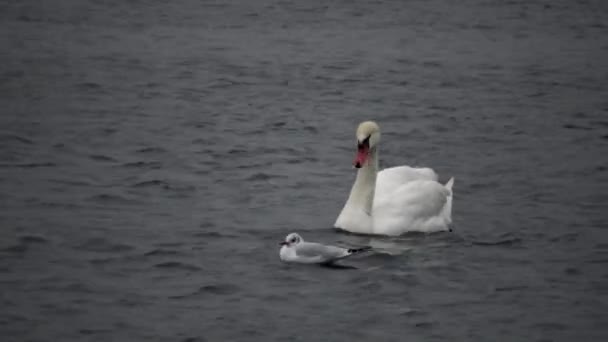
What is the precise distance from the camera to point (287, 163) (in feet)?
63.0

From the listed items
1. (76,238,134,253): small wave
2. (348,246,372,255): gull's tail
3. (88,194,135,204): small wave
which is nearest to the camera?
(348,246,372,255): gull's tail

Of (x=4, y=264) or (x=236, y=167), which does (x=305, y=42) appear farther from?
(x=4, y=264)

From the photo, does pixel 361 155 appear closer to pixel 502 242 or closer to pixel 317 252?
pixel 502 242

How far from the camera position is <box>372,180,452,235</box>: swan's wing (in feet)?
50.6

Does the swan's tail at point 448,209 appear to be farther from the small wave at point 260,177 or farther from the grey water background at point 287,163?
the small wave at point 260,177

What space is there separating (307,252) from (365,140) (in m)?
2.37

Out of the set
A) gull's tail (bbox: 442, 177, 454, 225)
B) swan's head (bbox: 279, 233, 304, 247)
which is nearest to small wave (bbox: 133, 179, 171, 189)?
gull's tail (bbox: 442, 177, 454, 225)

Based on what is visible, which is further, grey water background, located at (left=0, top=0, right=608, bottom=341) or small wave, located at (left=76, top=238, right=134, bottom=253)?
small wave, located at (left=76, top=238, right=134, bottom=253)

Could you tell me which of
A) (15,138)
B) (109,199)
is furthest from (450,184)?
(15,138)

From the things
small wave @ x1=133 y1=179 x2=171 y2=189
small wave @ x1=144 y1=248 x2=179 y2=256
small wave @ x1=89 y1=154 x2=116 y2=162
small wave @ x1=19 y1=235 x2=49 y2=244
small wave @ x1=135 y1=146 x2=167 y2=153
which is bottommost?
small wave @ x1=144 y1=248 x2=179 y2=256

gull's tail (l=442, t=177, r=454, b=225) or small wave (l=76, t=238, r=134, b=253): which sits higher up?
gull's tail (l=442, t=177, r=454, b=225)

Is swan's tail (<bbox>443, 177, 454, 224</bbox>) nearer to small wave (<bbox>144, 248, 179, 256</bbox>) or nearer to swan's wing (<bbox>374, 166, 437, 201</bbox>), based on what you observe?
swan's wing (<bbox>374, 166, 437, 201</bbox>)

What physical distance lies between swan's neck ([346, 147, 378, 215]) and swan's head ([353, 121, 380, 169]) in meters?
0.08

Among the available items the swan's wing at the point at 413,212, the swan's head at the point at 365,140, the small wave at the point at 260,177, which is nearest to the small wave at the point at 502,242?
the swan's wing at the point at 413,212
